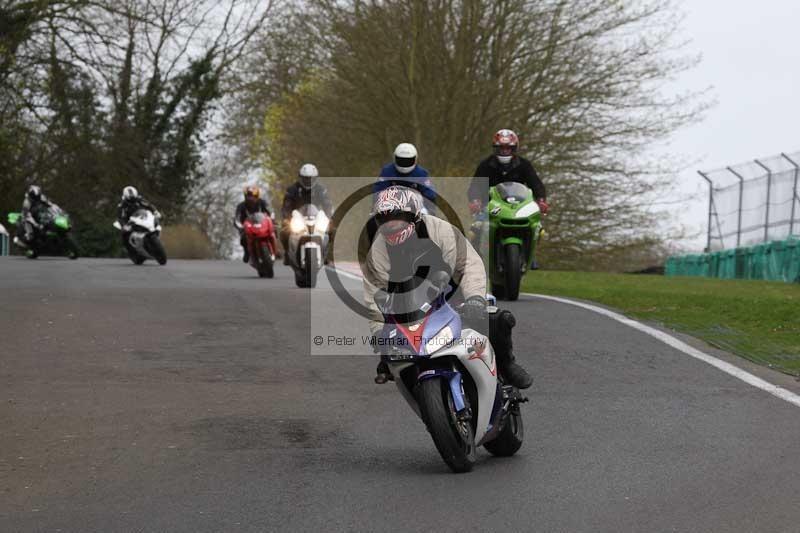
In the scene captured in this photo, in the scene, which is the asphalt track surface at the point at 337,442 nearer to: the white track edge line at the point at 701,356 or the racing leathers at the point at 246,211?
the white track edge line at the point at 701,356

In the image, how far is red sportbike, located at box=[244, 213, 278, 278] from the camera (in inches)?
906

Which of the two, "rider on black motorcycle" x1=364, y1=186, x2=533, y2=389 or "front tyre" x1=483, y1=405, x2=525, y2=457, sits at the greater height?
"rider on black motorcycle" x1=364, y1=186, x2=533, y2=389

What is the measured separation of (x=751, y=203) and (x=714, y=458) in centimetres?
2124

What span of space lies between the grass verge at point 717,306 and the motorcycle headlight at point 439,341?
4.98 meters

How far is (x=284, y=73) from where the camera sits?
38375 millimetres

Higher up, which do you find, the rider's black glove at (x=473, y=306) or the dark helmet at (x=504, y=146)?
the dark helmet at (x=504, y=146)

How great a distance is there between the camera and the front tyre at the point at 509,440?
308 inches

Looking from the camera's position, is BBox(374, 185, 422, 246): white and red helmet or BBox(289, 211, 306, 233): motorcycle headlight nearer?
BBox(374, 185, 422, 246): white and red helmet

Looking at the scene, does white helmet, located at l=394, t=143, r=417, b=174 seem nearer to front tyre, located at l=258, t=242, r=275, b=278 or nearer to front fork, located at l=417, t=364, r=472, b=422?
front fork, located at l=417, t=364, r=472, b=422

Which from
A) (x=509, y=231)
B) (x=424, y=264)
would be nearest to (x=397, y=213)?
(x=424, y=264)

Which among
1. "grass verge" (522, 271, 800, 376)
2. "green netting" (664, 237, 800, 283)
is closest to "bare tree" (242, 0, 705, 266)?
"green netting" (664, 237, 800, 283)

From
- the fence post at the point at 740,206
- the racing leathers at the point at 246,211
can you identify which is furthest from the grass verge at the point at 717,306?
the fence post at the point at 740,206

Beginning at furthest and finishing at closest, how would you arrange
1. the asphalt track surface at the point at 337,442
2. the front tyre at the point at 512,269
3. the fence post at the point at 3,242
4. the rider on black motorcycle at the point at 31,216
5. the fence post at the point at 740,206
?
the fence post at the point at 3,242 → the rider on black motorcycle at the point at 31,216 → the fence post at the point at 740,206 → the front tyre at the point at 512,269 → the asphalt track surface at the point at 337,442

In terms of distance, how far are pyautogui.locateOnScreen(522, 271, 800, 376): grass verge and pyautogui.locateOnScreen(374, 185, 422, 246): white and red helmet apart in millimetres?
5169
